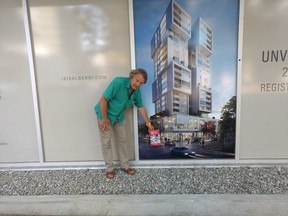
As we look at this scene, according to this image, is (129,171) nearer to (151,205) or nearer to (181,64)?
(151,205)

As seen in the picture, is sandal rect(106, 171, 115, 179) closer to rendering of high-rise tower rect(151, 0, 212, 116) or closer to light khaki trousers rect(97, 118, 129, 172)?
light khaki trousers rect(97, 118, 129, 172)

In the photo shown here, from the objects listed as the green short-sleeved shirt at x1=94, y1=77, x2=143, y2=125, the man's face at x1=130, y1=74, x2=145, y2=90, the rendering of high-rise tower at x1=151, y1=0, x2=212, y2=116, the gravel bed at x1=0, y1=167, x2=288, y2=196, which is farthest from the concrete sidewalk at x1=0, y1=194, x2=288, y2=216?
the man's face at x1=130, y1=74, x2=145, y2=90

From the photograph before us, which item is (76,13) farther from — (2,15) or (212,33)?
(212,33)

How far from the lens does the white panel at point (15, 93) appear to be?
2.71 meters

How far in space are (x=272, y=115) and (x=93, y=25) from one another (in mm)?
2610

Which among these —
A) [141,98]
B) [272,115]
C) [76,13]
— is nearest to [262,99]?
[272,115]

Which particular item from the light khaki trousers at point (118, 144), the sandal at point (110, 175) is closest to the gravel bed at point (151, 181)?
the sandal at point (110, 175)

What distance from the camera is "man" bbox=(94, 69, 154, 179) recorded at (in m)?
2.44

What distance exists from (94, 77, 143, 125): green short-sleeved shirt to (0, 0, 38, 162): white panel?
3.64 feet

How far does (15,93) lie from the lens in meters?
2.88

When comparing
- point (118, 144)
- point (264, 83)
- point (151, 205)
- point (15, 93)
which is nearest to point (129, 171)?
point (118, 144)

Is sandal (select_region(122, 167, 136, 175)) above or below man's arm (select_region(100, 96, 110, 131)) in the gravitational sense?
below

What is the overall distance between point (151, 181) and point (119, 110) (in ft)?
3.18

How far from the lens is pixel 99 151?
9.84 feet
